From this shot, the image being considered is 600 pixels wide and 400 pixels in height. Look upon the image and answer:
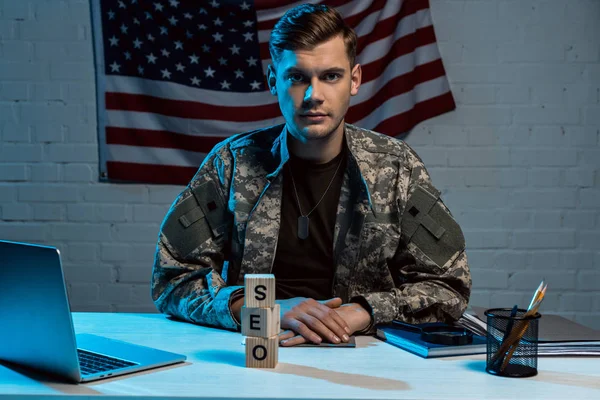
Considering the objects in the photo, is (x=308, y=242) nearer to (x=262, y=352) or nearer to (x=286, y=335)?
(x=286, y=335)

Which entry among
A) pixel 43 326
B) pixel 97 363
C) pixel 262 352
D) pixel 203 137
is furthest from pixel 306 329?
pixel 203 137

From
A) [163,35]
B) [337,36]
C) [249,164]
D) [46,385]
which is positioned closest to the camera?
[46,385]

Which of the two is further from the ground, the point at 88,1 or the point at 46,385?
the point at 88,1

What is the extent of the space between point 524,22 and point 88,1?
197 centimetres

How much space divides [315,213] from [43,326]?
941 mm

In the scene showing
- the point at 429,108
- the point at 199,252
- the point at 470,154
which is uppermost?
the point at 429,108

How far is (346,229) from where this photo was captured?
1811mm

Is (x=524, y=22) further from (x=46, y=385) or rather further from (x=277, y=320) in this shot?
(x=46, y=385)

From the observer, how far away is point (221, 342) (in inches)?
53.1

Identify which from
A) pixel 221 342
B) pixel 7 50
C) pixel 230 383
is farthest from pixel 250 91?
pixel 230 383

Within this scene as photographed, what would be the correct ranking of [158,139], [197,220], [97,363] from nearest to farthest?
[97,363]
[197,220]
[158,139]

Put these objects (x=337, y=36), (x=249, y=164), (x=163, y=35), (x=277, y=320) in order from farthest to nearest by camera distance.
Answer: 1. (x=163, y=35)
2. (x=249, y=164)
3. (x=337, y=36)
4. (x=277, y=320)

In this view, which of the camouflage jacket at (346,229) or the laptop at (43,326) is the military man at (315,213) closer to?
the camouflage jacket at (346,229)

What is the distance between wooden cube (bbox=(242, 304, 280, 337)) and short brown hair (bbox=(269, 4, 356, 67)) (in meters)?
0.79
